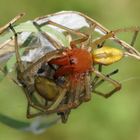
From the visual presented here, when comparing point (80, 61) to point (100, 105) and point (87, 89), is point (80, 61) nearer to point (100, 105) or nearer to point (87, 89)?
point (87, 89)

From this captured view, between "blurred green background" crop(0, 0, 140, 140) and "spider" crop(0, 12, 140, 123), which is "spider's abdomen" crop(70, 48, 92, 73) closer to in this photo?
"spider" crop(0, 12, 140, 123)

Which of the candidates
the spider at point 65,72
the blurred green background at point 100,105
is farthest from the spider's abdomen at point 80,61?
the blurred green background at point 100,105

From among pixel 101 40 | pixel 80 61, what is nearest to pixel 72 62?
pixel 80 61

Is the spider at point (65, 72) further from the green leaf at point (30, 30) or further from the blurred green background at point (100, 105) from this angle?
the blurred green background at point (100, 105)

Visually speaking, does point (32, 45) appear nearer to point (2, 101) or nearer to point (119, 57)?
point (119, 57)

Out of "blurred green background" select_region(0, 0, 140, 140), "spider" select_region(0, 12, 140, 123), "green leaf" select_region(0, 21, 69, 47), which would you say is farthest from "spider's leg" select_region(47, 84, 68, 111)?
"blurred green background" select_region(0, 0, 140, 140)
